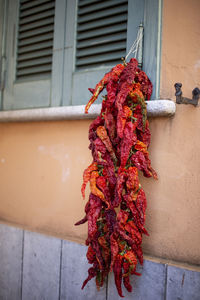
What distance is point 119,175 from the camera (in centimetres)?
171

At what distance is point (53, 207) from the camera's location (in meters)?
2.41

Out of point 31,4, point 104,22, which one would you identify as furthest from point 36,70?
point 104,22

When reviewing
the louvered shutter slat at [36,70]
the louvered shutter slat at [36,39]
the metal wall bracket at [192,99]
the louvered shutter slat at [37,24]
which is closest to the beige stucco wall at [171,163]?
the metal wall bracket at [192,99]

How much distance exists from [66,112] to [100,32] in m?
0.68

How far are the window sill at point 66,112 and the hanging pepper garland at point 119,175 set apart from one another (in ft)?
0.38

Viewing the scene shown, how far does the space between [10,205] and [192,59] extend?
195 centimetres

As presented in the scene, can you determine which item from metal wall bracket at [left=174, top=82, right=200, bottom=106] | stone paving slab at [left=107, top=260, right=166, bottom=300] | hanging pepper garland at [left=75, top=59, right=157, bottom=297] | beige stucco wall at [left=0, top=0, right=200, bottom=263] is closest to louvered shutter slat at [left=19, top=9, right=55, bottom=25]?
beige stucco wall at [left=0, top=0, right=200, bottom=263]

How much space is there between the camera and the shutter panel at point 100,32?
2.20 metres

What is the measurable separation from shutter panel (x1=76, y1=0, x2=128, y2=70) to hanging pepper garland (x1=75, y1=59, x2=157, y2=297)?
48 cm

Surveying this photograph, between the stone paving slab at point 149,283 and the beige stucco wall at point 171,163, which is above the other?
the beige stucco wall at point 171,163

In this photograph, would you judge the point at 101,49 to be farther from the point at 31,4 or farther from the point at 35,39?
the point at 31,4

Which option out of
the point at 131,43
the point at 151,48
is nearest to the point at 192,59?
the point at 151,48

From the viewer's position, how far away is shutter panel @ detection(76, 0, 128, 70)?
7.22ft

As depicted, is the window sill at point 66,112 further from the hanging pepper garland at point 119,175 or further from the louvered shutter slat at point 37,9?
the louvered shutter slat at point 37,9
